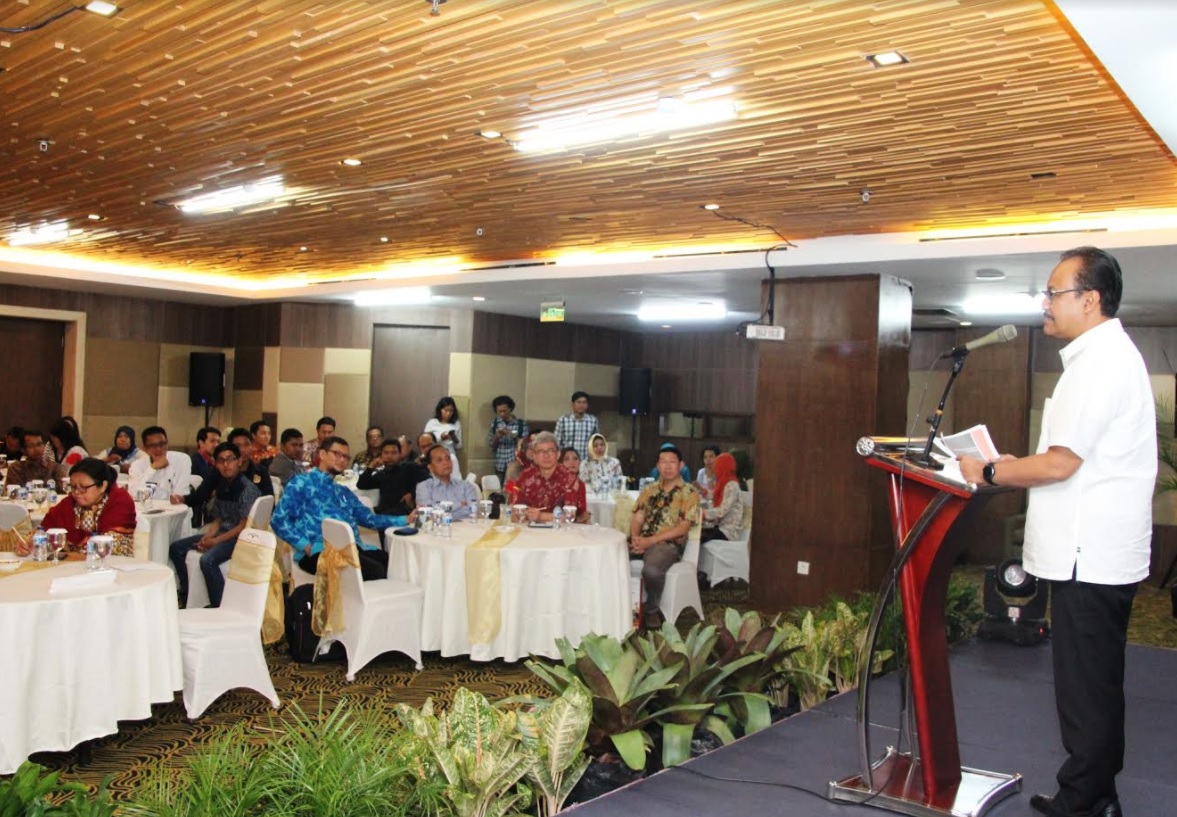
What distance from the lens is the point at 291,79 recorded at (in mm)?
4785

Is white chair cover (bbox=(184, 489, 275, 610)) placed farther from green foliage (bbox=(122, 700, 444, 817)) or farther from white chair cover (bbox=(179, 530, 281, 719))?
green foliage (bbox=(122, 700, 444, 817))

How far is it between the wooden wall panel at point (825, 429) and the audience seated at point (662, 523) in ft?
5.32

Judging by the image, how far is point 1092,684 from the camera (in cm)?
288

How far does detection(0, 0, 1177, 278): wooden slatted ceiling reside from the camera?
13.1 feet

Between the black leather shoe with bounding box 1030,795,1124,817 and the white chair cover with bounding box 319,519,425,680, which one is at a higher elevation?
the black leather shoe with bounding box 1030,795,1124,817

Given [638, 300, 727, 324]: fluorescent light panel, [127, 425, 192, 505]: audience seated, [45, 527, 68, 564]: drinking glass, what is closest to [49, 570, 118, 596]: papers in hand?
[45, 527, 68, 564]: drinking glass

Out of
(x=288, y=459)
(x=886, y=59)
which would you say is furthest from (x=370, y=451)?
(x=886, y=59)

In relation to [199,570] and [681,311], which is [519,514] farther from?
[681,311]

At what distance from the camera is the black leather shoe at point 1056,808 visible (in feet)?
9.64

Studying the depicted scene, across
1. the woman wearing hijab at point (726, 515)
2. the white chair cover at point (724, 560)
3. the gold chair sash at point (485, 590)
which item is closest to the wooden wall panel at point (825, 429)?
the white chair cover at point (724, 560)

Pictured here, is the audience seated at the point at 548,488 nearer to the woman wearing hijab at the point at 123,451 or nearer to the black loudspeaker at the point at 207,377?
the woman wearing hijab at the point at 123,451

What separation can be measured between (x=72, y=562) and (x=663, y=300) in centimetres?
759

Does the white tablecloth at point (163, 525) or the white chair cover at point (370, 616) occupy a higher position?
the white tablecloth at point (163, 525)

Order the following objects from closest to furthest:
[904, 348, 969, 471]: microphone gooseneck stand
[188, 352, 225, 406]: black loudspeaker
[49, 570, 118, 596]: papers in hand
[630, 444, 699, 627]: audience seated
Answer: [904, 348, 969, 471]: microphone gooseneck stand
[49, 570, 118, 596]: papers in hand
[630, 444, 699, 627]: audience seated
[188, 352, 225, 406]: black loudspeaker
